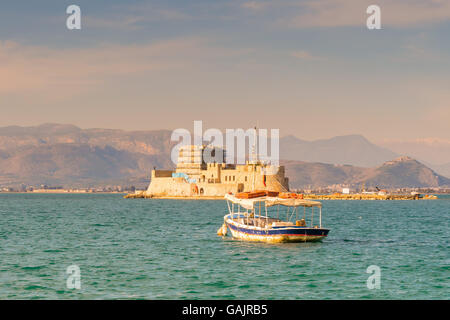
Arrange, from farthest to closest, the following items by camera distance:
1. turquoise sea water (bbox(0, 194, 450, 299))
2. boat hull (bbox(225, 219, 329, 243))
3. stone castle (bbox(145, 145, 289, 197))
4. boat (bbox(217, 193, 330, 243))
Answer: stone castle (bbox(145, 145, 289, 197))
boat (bbox(217, 193, 330, 243))
boat hull (bbox(225, 219, 329, 243))
turquoise sea water (bbox(0, 194, 450, 299))

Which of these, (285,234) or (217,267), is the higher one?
(285,234)

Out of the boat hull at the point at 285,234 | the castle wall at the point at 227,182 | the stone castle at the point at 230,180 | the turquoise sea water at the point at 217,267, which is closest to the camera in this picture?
the turquoise sea water at the point at 217,267

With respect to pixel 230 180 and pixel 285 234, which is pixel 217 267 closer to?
pixel 285 234

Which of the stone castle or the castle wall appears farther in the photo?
the castle wall

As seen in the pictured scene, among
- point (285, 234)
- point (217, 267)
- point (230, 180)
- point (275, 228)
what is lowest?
point (217, 267)

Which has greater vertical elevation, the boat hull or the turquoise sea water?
the boat hull

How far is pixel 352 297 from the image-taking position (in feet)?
85.0

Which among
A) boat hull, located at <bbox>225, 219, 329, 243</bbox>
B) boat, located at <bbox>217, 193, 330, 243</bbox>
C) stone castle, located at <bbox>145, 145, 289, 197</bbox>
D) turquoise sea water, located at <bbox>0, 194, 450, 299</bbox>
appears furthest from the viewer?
stone castle, located at <bbox>145, 145, 289, 197</bbox>

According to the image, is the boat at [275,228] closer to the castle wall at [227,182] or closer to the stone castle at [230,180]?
the stone castle at [230,180]

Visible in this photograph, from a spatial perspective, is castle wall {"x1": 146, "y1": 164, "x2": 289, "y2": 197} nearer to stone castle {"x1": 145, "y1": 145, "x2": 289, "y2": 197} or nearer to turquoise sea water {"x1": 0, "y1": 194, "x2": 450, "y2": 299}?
stone castle {"x1": 145, "y1": 145, "x2": 289, "y2": 197}

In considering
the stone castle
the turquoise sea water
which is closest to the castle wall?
the stone castle

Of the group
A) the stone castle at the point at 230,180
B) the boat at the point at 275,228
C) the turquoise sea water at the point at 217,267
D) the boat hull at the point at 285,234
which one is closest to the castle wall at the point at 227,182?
the stone castle at the point at 230,180

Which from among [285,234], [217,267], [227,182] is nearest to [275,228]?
[285,234]

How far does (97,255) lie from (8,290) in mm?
12901
